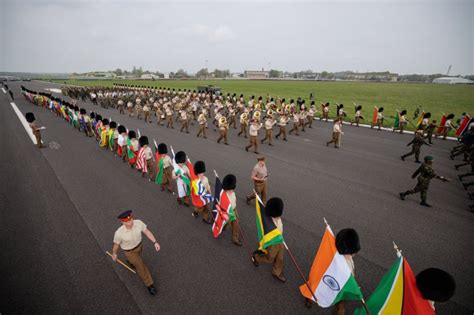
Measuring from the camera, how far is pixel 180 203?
816 cm

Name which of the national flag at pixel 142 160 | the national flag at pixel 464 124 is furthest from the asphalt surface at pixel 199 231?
the national flag at pixel 464 124

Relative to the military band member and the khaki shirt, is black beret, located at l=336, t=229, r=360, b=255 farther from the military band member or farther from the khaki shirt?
the military band member

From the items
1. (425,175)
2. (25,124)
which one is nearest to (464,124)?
(425,175)

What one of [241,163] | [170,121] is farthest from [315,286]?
[170,121]

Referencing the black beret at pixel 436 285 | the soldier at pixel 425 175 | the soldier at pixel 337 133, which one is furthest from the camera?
the soldier at pixel 337 133

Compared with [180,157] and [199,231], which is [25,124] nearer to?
[180,157]

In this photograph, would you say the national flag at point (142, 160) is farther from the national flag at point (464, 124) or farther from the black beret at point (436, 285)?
the national flag at point (464, 124)

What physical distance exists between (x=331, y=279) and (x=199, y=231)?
3.75m

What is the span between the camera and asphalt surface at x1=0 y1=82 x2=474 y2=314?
4.71 metres

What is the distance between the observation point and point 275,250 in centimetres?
492

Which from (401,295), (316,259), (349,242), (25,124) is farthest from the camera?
(25,124)

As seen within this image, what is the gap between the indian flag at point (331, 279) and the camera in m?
3.85

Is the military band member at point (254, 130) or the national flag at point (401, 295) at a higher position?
the military band member at point (254, 130)

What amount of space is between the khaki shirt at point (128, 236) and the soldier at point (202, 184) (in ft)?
7.52
